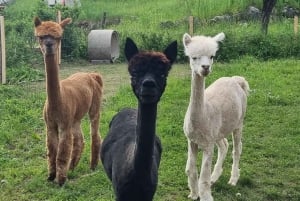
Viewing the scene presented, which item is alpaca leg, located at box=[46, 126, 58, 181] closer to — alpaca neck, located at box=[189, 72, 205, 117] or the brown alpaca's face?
the brown alpaca's face

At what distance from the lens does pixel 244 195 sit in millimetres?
6148

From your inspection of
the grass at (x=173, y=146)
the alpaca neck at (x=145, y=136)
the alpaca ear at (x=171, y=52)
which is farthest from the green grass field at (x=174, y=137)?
the alpaca ear at (x=171, y=52)

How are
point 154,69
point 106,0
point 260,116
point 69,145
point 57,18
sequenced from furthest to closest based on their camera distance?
1. point 106,0
2. point 57,18
3. point 260,116
4. point 69,145
5. point 154,69

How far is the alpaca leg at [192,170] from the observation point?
591 centimetres

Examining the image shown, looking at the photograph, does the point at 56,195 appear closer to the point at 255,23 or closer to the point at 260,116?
the point at 260,116

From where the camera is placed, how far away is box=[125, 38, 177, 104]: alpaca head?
373cm

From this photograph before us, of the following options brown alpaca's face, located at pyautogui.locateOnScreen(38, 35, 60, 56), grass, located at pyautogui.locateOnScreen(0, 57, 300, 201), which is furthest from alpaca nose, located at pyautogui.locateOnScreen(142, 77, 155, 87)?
brown alpaca's face, located at pyautogui.locateOnScreen(38, 35, 60, 56)

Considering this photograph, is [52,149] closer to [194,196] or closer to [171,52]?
[194,196]

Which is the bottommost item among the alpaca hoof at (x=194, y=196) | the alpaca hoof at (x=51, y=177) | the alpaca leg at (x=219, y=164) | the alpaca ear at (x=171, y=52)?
the alpaca hoof at (x=51, y=177)

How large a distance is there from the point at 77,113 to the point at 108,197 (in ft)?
3.88

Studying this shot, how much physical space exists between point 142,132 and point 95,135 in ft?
10.1

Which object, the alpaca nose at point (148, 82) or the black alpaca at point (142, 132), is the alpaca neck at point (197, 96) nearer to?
the black alpaca at point (142, 132)

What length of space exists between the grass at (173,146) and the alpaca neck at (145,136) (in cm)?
205

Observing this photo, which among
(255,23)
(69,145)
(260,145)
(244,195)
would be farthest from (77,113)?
(255,23)
